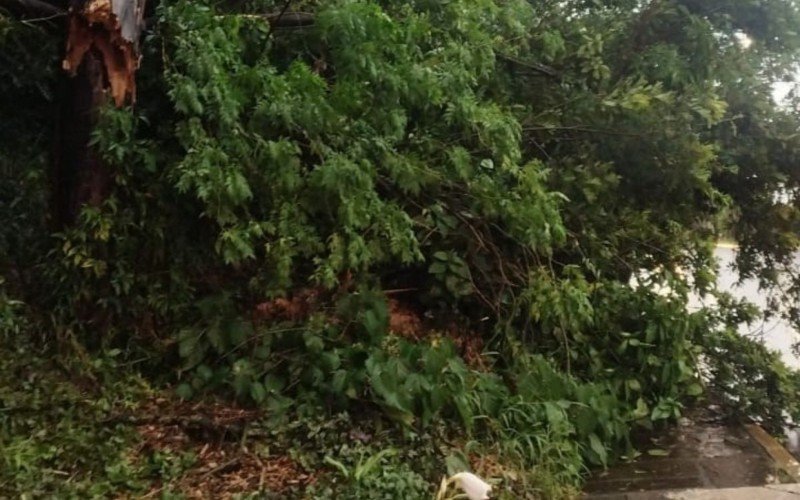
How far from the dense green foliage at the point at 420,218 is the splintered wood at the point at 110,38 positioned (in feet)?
0.78

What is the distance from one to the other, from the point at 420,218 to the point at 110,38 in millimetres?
2208

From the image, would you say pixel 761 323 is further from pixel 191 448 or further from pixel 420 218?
pixel 191 448

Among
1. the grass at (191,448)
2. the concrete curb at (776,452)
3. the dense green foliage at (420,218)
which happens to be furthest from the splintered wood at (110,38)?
the concrete curb at (776,452)

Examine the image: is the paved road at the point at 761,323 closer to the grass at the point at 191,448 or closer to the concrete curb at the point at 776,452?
the concrete curb at the point at 776,452

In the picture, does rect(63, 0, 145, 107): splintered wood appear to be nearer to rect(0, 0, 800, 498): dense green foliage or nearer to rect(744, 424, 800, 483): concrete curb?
rect(0, 0, 800, 498): dense green foliage

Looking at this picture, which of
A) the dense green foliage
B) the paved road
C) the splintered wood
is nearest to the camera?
the splintered wood

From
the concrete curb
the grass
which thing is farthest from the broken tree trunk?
the concrete curb

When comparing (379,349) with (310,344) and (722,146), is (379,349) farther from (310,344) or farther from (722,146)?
(722,146)

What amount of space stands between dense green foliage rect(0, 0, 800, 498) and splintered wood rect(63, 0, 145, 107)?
0.78 feet

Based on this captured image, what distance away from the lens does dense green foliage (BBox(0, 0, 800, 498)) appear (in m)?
4.17

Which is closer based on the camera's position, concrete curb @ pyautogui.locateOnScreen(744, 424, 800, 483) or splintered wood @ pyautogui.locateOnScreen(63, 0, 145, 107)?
splintered wood @ pyautogui.locateOnScreen(63, 0, 145, 107)

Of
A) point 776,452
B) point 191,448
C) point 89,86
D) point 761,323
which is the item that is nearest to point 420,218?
point 191,448

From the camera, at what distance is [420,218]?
16.7 feet

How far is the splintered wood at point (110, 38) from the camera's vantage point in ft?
11.8
